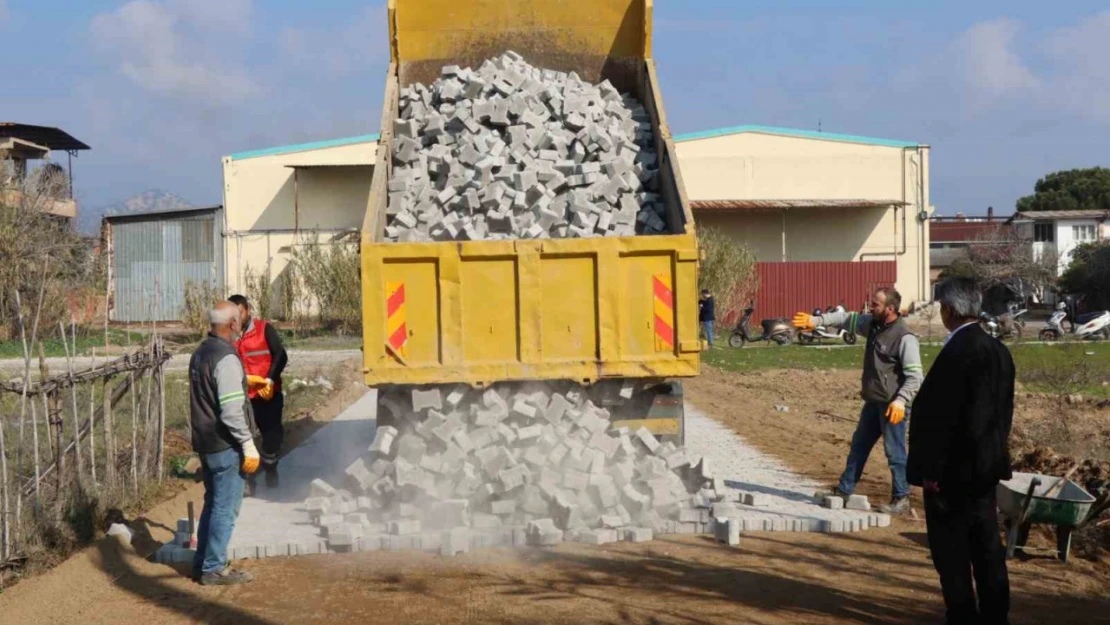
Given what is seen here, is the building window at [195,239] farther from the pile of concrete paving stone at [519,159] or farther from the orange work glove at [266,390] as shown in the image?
the orange work glove at [266,390]

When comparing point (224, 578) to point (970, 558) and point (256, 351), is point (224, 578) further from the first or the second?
point (970, 558)

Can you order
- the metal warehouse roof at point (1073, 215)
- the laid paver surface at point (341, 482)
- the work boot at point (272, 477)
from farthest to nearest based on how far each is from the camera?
1. the metal warehouse roof at point (1073, 215)
2. the work boot at point (272, 477)
3. the laid paver surface at point (341, 482)

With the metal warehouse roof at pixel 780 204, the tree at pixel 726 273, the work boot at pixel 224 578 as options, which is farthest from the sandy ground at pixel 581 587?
the metal warehouse roof at pixel 780 204

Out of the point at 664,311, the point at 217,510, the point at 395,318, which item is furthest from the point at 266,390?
the point at 664,311

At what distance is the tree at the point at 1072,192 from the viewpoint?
65.9m

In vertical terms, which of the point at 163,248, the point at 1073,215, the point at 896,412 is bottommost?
the point at 896,412

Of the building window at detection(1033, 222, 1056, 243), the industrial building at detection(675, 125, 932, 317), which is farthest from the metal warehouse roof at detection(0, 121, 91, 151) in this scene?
the building window at detection(1033, 222, 1056, 243)

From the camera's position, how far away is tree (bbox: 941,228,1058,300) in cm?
4397

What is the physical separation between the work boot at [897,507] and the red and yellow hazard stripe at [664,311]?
1.97 metres

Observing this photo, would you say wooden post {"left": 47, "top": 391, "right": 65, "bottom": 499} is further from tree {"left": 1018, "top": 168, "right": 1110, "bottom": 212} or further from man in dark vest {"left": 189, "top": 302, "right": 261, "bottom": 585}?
tree {"left": 1018, "top": 168, "right": 1110, "bottom": 212}

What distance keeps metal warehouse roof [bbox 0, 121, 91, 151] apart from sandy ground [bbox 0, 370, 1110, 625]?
41.1m

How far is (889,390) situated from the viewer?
8164mm

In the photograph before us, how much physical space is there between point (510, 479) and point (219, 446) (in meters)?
1.97

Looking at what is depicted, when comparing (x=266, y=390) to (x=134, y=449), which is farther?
(x=266, y=390)
